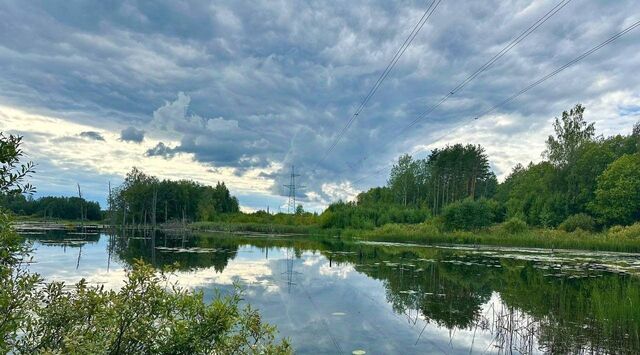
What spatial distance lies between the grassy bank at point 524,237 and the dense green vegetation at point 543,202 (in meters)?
0.13

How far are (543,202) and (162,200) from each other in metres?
92.3

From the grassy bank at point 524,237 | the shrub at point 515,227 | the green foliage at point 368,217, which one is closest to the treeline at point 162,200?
the green foliage at point 368,217

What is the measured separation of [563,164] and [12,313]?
7828cm

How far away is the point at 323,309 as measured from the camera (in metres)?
13.9

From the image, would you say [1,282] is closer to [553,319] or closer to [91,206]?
[553,319]

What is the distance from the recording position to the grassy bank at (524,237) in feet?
137

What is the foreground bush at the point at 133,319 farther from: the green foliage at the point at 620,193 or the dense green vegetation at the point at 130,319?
the green foliage at the point at 620,193

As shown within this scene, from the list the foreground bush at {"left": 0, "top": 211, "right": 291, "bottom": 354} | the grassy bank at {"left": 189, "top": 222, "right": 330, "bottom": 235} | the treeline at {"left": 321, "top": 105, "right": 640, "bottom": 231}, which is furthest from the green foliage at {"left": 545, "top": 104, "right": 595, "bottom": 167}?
the foreground bush at {"left": 0, "top": 211, "right": 291, "bottom": 354}

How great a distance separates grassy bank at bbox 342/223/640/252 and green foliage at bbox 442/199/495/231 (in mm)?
1414

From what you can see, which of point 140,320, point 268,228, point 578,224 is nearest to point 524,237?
point 578,224

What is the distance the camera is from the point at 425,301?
15062mm

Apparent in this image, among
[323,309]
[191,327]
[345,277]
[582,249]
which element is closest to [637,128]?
[582,249]

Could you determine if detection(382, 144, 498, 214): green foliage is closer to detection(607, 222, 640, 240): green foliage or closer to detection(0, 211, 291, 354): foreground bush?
detection(607, 222, 640, 240): green foliage

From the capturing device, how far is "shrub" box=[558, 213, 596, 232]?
57.7 meters
